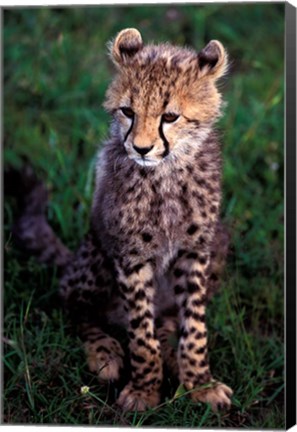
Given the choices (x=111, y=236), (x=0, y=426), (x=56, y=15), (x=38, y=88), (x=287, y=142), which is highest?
(x=56, y=15)

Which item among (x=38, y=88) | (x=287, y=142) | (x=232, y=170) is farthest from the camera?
(x=38, y=88)

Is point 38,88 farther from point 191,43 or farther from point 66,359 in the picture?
point 66,359

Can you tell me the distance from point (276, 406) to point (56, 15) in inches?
116

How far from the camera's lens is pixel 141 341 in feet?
11.5

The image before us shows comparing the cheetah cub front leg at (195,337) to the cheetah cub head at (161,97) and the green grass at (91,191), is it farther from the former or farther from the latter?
the cheetah cub head at (161,97)

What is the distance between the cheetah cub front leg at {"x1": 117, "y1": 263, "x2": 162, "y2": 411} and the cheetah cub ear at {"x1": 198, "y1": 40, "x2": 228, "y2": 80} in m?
0.70

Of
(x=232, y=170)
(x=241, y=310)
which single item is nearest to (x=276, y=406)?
(x=241, y=310)

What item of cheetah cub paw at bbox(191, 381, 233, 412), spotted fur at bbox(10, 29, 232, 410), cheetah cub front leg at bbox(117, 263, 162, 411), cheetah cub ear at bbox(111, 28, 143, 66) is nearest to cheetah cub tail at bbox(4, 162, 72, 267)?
spotted fur at bbox(10, 29, 232, 410)

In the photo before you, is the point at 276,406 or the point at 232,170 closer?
the point at 276,406

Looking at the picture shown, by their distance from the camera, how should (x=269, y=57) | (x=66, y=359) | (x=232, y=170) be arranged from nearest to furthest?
(x=66, y=359) → (x=232, y=170) → (x=269, y=57)

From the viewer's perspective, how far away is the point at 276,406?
Answer: 3609 mm

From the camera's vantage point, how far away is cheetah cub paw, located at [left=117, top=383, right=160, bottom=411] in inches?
138

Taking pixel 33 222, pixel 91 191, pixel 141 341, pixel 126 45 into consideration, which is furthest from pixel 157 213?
pixel 91 191

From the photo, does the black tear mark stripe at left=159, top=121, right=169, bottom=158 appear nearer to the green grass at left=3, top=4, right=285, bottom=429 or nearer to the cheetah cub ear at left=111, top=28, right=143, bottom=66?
the cheetah cub ear at left=111, top=28, right=143, bottom=66
